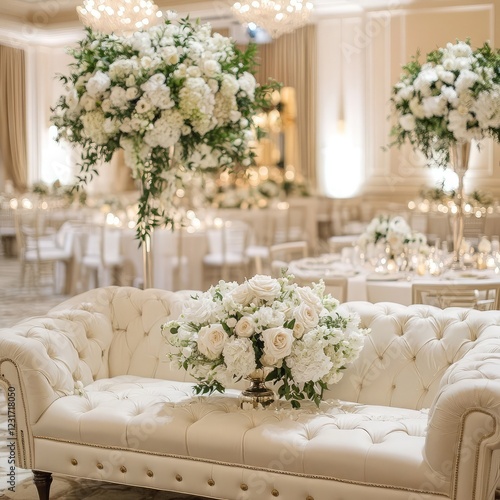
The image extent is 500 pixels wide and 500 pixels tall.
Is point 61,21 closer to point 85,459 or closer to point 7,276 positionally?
point 7,276

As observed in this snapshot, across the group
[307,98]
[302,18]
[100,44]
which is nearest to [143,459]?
[100,44]

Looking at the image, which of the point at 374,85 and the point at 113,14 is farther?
the point at 374,85

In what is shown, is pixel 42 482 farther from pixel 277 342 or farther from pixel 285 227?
pixel 285 227

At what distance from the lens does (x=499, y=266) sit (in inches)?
242

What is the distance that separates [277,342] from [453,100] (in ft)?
9.37

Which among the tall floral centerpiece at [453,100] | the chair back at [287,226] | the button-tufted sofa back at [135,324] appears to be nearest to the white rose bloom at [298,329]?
the button-tufted sofa back at [135,324]

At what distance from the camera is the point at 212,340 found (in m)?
3.35

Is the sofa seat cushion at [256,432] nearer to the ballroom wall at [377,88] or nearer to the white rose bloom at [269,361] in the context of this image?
the white rose bloom at [269,361]

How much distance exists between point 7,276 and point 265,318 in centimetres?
924

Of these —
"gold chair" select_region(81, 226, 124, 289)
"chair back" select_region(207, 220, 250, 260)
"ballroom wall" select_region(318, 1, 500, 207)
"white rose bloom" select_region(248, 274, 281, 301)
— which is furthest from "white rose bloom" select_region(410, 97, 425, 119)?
"ballroom wall" select_region(318, 1, 500, 207)

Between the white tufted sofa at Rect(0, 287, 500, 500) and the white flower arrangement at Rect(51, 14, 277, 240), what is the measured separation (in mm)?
723

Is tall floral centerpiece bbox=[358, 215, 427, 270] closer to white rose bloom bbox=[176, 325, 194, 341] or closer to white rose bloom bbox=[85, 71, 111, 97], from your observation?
white rose bloom bbox=[85, 71, 111, 97]

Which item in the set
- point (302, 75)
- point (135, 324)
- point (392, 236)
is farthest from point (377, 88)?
point (135, 324)

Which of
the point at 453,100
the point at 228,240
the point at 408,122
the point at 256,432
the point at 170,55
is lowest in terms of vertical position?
the point at 256,432
